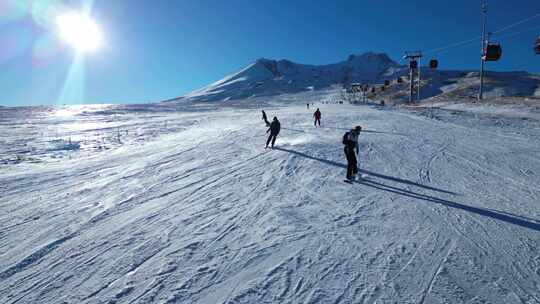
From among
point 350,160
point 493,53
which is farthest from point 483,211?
point 493,53

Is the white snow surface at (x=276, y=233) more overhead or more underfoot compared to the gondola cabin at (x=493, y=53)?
more underfoot

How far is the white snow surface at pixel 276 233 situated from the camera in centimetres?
428

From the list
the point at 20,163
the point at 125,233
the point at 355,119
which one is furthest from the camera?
the point at 355,119

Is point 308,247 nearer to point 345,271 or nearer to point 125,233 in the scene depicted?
point 345,271

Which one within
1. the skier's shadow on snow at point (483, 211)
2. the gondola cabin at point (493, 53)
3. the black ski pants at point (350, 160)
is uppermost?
the gondola cabin at point (493, 53)

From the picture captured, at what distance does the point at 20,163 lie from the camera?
15016 millimetres

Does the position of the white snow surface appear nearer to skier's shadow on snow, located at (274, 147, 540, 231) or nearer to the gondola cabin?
skier's shadow on snow, located at (274, 147, 540, 231)

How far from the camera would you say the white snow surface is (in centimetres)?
428

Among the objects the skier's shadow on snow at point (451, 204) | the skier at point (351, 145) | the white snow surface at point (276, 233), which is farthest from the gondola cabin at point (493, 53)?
the skier at point (351, 145)

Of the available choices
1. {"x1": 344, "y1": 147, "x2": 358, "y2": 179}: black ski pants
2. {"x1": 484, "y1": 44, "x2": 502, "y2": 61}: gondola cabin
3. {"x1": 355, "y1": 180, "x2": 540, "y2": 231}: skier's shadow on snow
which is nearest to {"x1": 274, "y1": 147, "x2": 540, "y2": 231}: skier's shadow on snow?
{"x1": 355, "y1": 180, "x2": 540, "y2": 231}: skier's shadow on snow

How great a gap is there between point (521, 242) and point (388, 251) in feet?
8.33

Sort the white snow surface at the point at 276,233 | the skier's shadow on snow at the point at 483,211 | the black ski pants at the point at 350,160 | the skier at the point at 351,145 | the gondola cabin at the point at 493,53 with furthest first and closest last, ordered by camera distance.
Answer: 1. the gondola cabin at the point at 493,53
2. the black ski pants at the point at 350,160
3. the skier at the point at 351,145
4. the skier's shadow on snow at the point at 483,211
5. the white snow surface at the point at 276,233

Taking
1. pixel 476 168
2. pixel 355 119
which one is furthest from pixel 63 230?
pixel 355 119

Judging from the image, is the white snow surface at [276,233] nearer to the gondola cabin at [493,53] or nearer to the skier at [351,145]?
the skier at [351,145]
